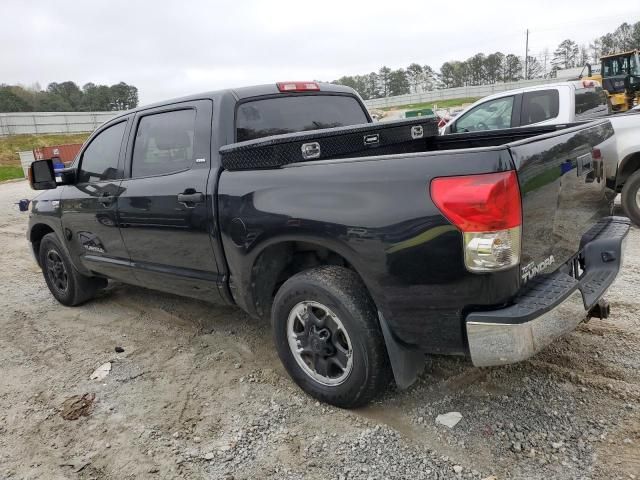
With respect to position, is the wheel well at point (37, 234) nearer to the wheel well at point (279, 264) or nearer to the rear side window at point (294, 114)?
the rear side window at point (294, 114)

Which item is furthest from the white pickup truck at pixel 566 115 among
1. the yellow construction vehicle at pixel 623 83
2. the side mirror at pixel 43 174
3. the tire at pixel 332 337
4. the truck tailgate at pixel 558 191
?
the yellow construction vehicle at pixel 623 83

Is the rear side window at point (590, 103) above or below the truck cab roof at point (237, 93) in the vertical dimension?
below

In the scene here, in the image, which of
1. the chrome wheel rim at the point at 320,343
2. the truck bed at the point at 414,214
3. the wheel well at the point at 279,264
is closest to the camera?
the truck bed at the point at 414,214

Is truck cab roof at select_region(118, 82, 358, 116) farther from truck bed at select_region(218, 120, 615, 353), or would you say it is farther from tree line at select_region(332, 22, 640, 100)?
tree line at select_region(332, 22, 640, 100)

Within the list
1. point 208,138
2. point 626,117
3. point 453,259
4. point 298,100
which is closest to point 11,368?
point 208,138

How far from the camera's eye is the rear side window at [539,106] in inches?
282

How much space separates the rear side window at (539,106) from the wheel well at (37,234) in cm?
633

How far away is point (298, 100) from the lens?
3926 millimetres

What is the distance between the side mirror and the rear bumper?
13.6 ft

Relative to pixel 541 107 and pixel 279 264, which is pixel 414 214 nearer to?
pixel 279 264

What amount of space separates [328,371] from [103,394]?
163 cm

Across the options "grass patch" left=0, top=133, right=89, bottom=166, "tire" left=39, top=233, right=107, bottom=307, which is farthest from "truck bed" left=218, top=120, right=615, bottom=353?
"grass patch" left=0, top=133, right=89, bottom=166

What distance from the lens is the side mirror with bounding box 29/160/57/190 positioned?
479 centimetres

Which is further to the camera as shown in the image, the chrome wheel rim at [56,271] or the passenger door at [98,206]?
the chrome wheel rim at [56,271]
